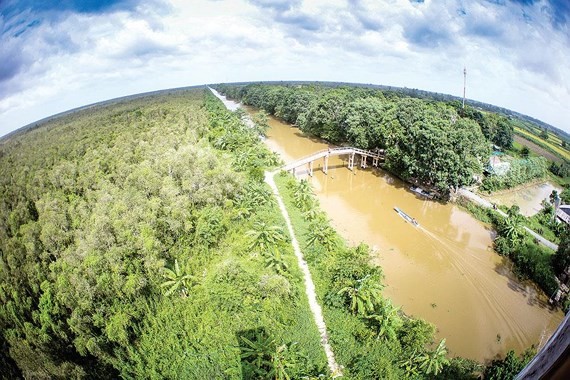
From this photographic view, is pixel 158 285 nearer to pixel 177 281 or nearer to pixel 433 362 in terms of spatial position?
pixel 177 281

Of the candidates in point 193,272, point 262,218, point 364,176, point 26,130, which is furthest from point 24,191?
point 364,176

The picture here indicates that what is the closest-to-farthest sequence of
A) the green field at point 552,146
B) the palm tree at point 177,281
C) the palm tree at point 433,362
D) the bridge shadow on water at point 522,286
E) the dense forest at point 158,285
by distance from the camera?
the green field at point 552,146 → the dense forest at point 158,285 → the palm tree at point 433,362 → the palm tree at point 177,281 → the bridge shadow on water at point 522,286

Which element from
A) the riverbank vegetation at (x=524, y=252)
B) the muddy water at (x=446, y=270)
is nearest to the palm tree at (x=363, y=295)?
the muddy water at (x=446, y=270)

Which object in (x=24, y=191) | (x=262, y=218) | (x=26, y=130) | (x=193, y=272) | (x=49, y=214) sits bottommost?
(x=193, y=272)

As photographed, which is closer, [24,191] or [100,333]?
[24,191]

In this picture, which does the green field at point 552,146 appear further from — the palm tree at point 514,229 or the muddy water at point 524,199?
the palm tree at point 514,229

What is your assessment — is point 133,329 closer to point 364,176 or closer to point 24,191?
point 24,191

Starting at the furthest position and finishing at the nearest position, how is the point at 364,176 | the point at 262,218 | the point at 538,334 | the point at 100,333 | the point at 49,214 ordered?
the point at 364,176 → the point at 262,218 → the point at 538,334 → the point at 100,333 → the point at 49,214
